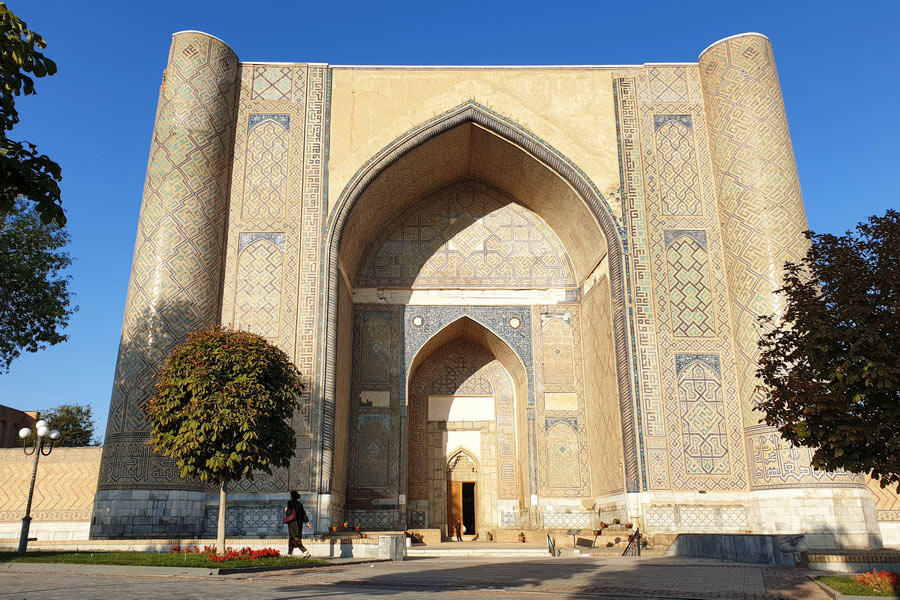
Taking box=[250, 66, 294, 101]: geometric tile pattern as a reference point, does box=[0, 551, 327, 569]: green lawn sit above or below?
below

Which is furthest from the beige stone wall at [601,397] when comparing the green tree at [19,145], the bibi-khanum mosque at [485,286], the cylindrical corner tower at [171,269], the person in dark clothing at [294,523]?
the green tree at [19,145]

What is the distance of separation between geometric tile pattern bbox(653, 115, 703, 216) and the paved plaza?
611cm

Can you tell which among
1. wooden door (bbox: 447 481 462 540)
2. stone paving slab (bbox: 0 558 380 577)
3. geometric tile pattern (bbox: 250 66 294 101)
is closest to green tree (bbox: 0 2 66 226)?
stone paving slab (bbox: 0 558 380 577)

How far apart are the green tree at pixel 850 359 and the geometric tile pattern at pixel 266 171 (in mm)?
8214

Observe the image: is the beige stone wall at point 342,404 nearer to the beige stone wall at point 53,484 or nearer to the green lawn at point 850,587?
the beige stone wall at point 53,484

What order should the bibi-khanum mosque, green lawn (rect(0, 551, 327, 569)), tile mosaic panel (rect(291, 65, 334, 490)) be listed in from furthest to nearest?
tile mosaic panel (rect(291, 65, 334, 490)), the bibi-khanum mosque, green lawn (rect(0, 551, 327, 569))

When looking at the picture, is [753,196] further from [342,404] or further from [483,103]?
[342,404]

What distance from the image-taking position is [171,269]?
1051 centimetres

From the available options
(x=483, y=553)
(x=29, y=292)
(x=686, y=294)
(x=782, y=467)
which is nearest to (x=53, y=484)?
(x=29, y=292)

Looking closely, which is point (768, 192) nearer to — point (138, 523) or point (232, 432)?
point (232, 432)

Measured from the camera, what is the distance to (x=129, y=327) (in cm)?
1027

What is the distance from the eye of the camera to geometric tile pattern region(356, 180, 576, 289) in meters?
13.3

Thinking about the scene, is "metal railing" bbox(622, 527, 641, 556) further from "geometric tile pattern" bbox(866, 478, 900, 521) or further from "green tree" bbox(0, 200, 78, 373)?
"green tree" bbox(0, 200, 78, 373)

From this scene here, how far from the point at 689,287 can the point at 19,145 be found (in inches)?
378
